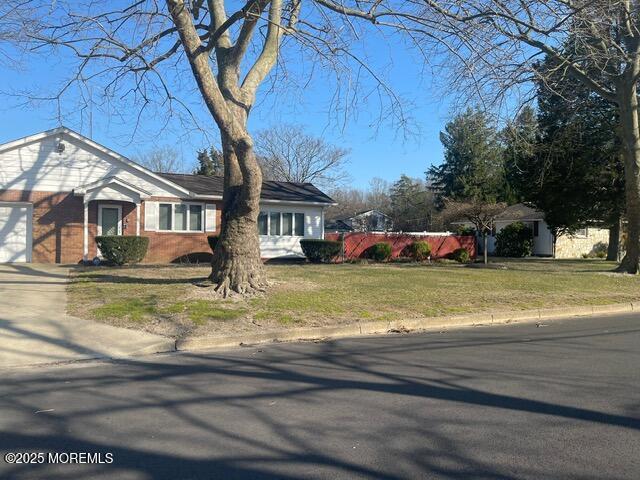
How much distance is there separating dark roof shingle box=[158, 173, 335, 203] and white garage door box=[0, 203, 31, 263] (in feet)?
20.3

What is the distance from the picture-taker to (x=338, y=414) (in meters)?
5.64

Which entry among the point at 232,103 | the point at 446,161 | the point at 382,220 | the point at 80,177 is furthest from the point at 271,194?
the point at 382,220

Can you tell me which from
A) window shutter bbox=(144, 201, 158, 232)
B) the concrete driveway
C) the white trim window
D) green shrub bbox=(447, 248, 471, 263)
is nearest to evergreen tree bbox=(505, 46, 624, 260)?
green shrub bbox=(447, 248, 471, 263)

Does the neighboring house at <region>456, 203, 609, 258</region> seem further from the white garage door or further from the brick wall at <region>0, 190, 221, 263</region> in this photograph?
the white garage door

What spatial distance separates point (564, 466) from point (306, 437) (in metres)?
2.07

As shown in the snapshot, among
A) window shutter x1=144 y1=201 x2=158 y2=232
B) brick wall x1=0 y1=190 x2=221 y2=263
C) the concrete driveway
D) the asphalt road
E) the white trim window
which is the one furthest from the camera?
the white trim window

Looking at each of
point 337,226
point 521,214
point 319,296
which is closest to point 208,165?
point 337,226

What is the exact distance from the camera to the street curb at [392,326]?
9539 millimetres

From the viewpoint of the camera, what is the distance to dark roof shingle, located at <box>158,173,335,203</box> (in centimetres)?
2552

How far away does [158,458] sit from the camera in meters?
4.49

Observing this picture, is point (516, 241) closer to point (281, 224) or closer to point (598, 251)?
point (598, 251)

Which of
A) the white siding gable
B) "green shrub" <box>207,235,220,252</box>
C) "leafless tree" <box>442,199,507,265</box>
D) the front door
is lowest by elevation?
"green shrub" <box>207,235,220,252</box>

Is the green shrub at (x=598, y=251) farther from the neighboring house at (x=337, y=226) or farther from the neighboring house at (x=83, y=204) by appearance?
the neighboring house at (x=83, y=204)

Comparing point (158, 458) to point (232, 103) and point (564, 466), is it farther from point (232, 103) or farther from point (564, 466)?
point (232, 103)
